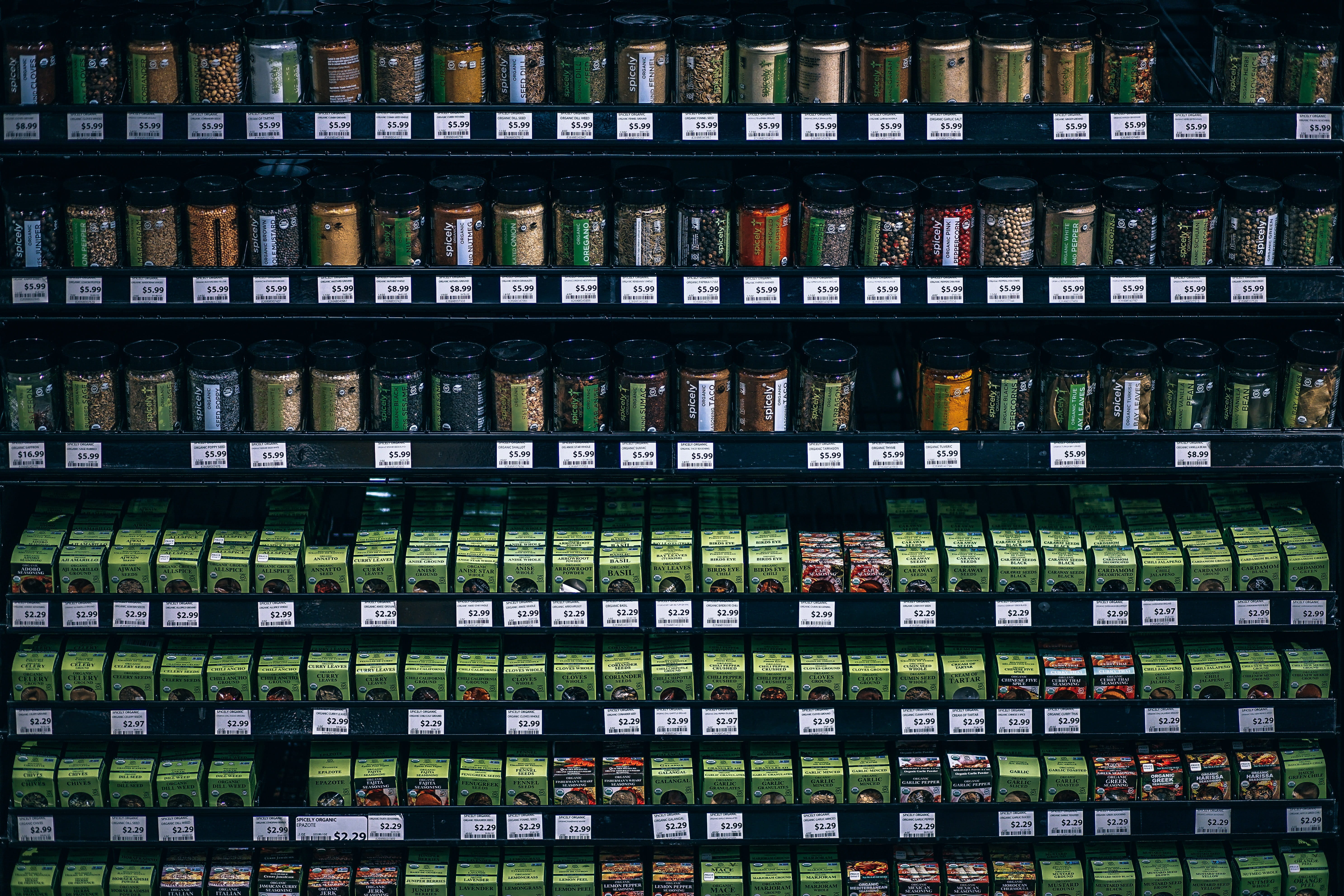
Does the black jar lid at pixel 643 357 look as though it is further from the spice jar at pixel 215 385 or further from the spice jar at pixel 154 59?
the spice jar at pixel 154 59

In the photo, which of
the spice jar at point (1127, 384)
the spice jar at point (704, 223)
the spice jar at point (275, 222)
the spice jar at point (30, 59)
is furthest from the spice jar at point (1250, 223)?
the spice jar at point (30, 59)

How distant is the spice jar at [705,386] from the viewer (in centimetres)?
428

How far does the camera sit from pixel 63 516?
15.1 feet

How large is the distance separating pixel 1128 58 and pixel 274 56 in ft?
6.87

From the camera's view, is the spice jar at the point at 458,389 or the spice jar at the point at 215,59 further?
the spice jar at the point at 458,389

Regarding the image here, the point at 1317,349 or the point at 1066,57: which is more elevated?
the point at 1066,57

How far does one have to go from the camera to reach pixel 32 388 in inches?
170

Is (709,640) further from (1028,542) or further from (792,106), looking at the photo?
(792,106)

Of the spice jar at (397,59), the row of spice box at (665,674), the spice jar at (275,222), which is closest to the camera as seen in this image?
the spice jar at (397,59)

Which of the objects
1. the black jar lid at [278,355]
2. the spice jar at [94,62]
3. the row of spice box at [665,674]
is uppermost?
the spice jar at [94,62]

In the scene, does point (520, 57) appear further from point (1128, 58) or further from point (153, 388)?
point (1128, 58)

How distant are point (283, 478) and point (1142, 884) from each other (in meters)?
2.52

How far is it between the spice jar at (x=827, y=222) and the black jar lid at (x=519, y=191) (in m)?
0.66

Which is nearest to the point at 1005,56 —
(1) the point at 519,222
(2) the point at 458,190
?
(1) the point at 519,222
